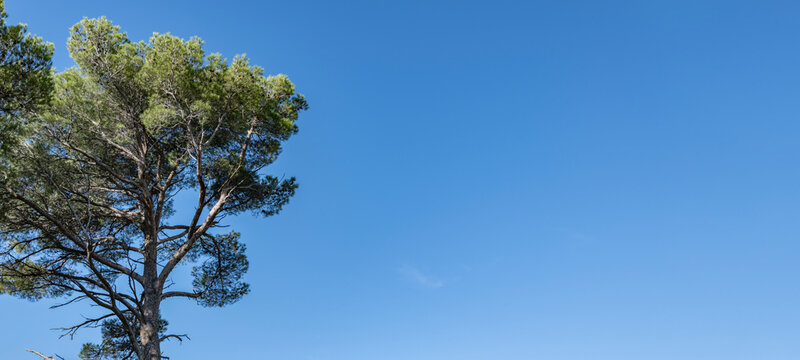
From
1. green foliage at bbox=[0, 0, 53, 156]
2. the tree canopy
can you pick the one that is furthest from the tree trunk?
green foliage at bbox=[0, 0, 53, 156]

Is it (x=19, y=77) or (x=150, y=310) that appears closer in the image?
(x=19, y=77)

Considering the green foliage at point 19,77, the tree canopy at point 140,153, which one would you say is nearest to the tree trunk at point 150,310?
the tree canopy at point 140,153

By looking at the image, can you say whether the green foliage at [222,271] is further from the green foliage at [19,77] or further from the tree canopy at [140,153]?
the green foliage at [19,77]

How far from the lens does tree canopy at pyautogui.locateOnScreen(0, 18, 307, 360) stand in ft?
34.6

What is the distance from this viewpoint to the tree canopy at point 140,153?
10.6 meters

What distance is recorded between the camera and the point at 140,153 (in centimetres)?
1173

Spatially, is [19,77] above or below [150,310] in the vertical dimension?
above

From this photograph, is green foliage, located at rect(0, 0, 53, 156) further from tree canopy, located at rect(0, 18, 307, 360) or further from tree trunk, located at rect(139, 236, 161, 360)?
tree trunk, located at rect(139, 236, 161, 360)

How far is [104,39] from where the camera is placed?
1155 centimetres

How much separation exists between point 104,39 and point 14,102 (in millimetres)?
3413

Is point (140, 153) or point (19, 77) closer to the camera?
point (19, 77)

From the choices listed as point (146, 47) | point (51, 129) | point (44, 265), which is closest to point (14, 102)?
point (51, 129)

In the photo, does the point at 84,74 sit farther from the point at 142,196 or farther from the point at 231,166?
the point at 231,166

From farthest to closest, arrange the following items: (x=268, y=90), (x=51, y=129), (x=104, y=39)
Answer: (x=268, y=90) < (x=104, y=39) < (x=51, y=129)
